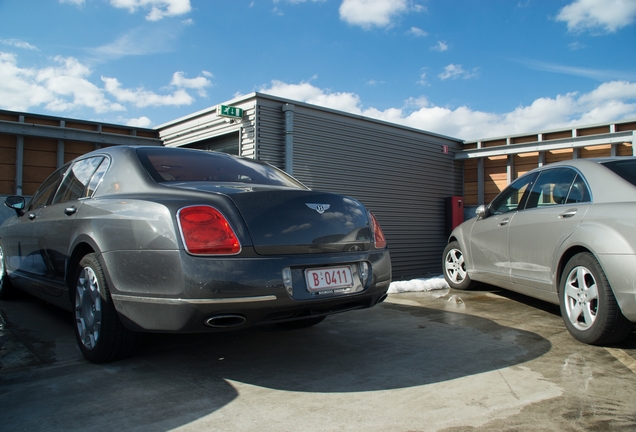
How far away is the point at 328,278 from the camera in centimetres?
283

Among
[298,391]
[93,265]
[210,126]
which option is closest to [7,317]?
[93,265]

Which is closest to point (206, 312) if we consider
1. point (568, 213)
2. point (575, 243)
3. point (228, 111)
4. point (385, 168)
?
point (575, 243)

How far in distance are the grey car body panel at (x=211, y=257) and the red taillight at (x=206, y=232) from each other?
0.03 meters

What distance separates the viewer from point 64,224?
11.5 feet

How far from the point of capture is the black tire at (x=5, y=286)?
516 cm

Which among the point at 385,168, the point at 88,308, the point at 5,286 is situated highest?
the point at 385,168

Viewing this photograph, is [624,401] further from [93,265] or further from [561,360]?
[93,265]

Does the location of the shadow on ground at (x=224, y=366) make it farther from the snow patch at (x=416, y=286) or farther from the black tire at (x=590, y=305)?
the snow patch at (x=416, y=286)

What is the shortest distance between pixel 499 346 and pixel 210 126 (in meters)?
7.61

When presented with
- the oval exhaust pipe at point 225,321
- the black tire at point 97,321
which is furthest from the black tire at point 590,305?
the black tire at point 97,321

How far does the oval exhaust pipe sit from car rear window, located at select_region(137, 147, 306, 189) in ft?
3.31

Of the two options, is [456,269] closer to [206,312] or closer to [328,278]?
[328,278]

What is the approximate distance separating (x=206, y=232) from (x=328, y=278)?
753 millimetres

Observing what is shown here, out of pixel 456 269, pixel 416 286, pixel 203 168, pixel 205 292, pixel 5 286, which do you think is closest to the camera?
pixel 205 292
